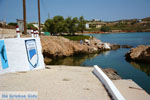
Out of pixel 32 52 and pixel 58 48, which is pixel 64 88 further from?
pixel 58 48

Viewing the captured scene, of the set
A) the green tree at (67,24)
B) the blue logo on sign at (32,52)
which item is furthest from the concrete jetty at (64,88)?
the green tree at (67,24)

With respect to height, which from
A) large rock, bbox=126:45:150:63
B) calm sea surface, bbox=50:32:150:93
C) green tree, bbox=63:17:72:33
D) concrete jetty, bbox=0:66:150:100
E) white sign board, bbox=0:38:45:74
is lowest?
calm sea surface, bbox=50:32:150:93

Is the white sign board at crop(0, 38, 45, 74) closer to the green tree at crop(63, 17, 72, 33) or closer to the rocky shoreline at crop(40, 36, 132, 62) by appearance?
the rocky shoreline at crop(40, 36, 132, 62)

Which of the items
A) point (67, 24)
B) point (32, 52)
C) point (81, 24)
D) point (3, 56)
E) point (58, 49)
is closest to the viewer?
point (3, 56)

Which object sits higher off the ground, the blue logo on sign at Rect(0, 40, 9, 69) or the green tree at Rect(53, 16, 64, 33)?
the green tree at Rect(53, 16, 64, 33)

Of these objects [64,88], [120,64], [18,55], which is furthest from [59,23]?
[64,88]

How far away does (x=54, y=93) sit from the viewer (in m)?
5.59

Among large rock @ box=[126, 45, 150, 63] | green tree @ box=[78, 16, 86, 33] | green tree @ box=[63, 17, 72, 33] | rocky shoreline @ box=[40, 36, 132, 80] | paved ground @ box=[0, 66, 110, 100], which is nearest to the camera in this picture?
paved ground @ box=[0, 66, 110, 100]

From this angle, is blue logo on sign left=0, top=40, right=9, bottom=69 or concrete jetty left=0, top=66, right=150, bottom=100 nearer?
concrete jetty left=0, top=66, right=150, bottom=100

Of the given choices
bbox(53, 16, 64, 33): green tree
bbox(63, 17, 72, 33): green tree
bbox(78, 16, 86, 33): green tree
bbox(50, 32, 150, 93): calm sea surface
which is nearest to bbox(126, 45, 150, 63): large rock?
bbox(50, 32, 150, 93): calm sea surface

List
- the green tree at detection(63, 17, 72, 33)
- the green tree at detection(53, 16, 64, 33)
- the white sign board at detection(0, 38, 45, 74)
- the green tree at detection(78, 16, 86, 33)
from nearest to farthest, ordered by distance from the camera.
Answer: the white sign board at detection(0, 38, 45, 74) → the green tree at detection(53, 16, 64, 33) → the green tree at detection(63, 17, 72, 33) → the green tree at detection(78, 16, 86, 33)

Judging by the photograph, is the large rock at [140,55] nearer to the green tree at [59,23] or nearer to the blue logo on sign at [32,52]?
the blue logo on sign at [32,52]

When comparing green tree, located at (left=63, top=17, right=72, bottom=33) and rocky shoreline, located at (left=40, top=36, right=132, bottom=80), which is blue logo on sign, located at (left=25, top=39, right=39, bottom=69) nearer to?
rocky shoreline, located at (left=40, top=36, right=132, bottom=80)

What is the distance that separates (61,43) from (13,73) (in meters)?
20.4
